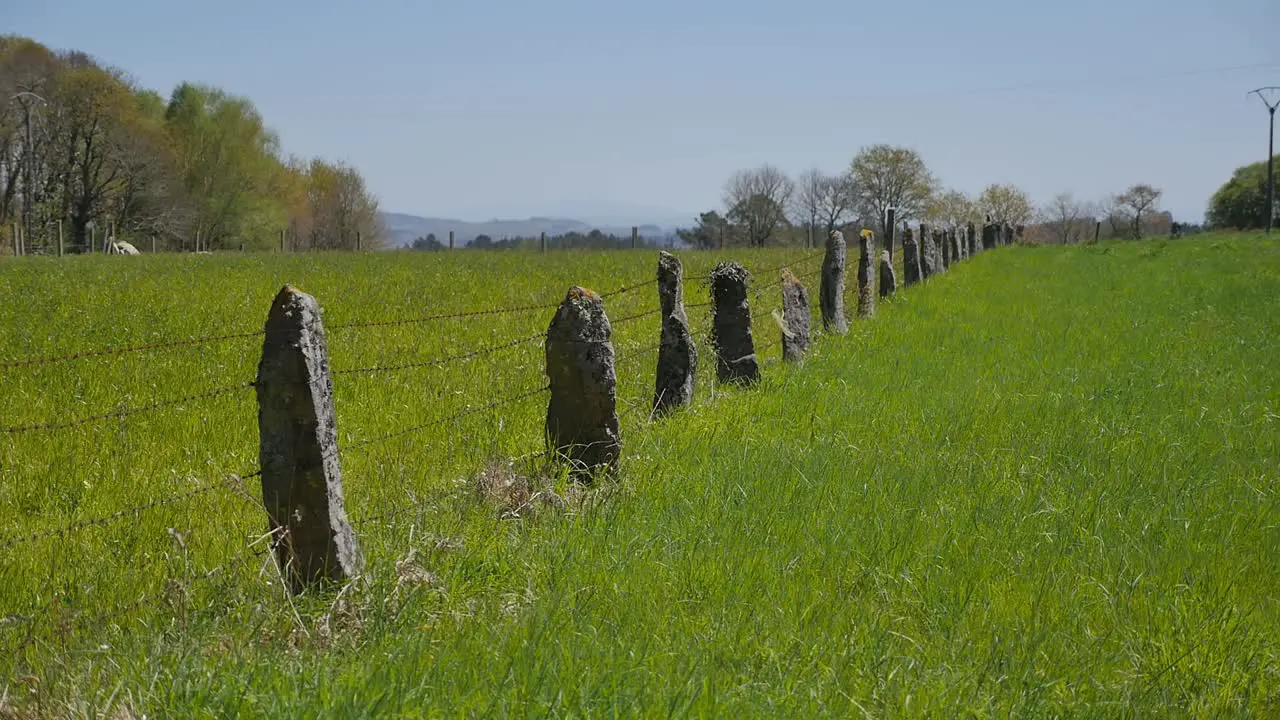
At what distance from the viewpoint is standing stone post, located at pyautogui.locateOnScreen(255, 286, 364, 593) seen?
4.82 meters

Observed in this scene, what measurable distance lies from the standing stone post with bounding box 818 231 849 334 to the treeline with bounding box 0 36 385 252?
59106 millimetres

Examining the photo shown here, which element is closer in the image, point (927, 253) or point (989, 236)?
point (927, 253)

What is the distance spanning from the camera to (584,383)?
703cm

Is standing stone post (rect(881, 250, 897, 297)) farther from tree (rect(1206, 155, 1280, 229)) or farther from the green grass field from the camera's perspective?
tree (rect(1206, 155, 1280, 229))

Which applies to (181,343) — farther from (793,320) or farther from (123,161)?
(123,161)

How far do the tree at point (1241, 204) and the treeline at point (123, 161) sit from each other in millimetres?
73681

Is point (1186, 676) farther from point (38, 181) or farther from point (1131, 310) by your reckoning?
point (38, 181)

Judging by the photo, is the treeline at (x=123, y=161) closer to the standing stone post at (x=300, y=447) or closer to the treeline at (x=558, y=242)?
the treeline at (x=558, y=242)

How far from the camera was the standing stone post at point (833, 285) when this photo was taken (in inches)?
595

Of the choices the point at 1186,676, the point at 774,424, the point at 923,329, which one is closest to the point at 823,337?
the point at 923,329

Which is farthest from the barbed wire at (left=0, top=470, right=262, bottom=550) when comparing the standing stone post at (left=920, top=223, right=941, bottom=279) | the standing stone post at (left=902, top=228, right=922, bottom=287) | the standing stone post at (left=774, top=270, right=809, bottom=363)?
the standing stone post at (left=920, top=223, right=941, bottom=279)

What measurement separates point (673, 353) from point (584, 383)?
2272mm

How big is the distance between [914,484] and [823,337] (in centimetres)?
782

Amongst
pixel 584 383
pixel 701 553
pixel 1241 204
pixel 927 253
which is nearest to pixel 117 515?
pixel 701 553
